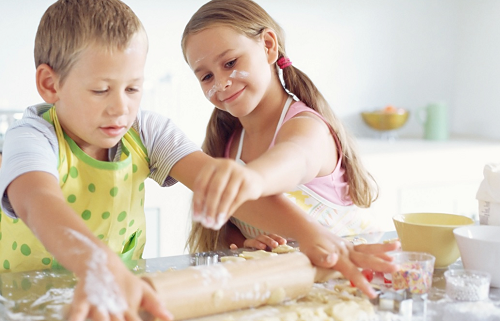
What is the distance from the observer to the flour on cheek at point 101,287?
0.64 m

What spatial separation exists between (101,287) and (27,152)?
325 mm

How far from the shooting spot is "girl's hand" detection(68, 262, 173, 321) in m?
0.64

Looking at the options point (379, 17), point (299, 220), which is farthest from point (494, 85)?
point (299, 220)

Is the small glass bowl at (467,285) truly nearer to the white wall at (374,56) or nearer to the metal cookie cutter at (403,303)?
the metal cookie cutter at (403,303)

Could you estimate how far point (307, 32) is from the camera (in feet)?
9.65

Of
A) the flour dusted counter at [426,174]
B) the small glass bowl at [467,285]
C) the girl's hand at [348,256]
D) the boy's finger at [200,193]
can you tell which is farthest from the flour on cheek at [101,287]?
the flour dusted counter at [426,174]

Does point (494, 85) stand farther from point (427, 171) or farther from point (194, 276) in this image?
point (194, 276)

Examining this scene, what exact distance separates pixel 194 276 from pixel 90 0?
1.61ft

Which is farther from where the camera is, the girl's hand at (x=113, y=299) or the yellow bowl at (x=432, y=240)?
the yellow bowl at (x=432, y=240)

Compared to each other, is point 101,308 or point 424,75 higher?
point 424,75

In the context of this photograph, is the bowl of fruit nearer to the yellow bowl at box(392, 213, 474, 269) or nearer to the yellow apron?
the yellow apron

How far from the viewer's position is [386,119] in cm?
295

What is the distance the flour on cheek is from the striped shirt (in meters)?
0.23

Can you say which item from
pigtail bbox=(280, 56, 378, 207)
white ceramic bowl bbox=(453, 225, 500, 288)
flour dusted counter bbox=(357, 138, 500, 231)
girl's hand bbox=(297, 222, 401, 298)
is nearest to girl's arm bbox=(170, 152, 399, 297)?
girl's hand bbox=(297, 222, 401, 298)
